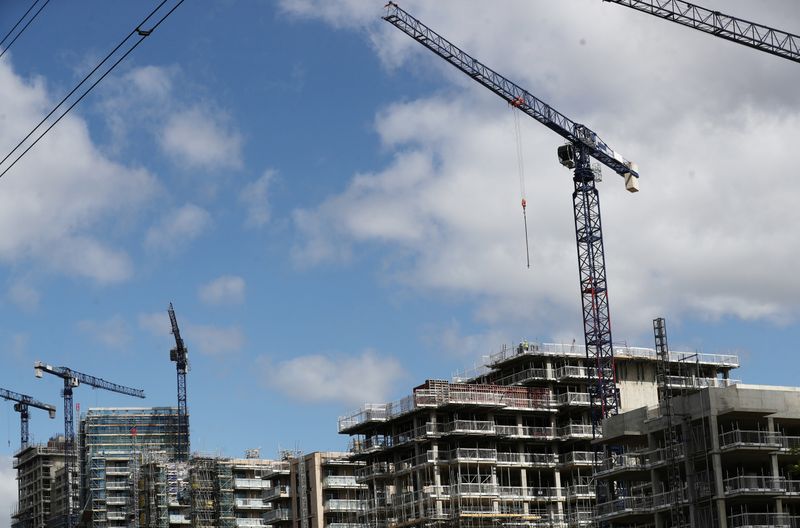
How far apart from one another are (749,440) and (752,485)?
341 centimetres

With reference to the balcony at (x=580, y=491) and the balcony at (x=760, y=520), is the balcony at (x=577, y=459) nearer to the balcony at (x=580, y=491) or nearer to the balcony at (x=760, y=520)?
the balcony at (x=580, y=491)

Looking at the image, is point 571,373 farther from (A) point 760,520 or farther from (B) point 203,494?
(B) point 203,494

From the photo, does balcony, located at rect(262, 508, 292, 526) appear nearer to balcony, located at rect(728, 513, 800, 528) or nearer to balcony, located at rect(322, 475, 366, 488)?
balcony, located at rect(322, 475, 366, 488)

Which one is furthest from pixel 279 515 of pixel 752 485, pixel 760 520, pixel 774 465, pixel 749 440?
pixel 749 440

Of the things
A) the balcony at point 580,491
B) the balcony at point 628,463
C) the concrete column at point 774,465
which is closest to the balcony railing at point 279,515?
the balcony at point 580,491

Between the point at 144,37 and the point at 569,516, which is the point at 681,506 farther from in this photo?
the point at 144,37

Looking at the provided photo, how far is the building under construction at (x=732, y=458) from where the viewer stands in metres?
102

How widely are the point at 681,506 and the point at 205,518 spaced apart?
329 feet

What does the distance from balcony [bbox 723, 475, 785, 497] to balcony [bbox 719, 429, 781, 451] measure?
95.6 inches

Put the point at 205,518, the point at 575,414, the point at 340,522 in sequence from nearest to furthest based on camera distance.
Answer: the point at 575,414 < the point at 340,522 < the point at 205,518

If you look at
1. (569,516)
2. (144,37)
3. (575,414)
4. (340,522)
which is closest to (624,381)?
(575,414)

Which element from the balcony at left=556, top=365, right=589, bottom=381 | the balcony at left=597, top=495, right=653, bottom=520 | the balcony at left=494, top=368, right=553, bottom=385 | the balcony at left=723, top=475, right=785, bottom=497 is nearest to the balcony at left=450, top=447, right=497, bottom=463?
the balcony at left=494, top=368, right=553, bottom=385

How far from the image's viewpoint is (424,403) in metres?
143

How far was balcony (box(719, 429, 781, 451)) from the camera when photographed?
10094cm
